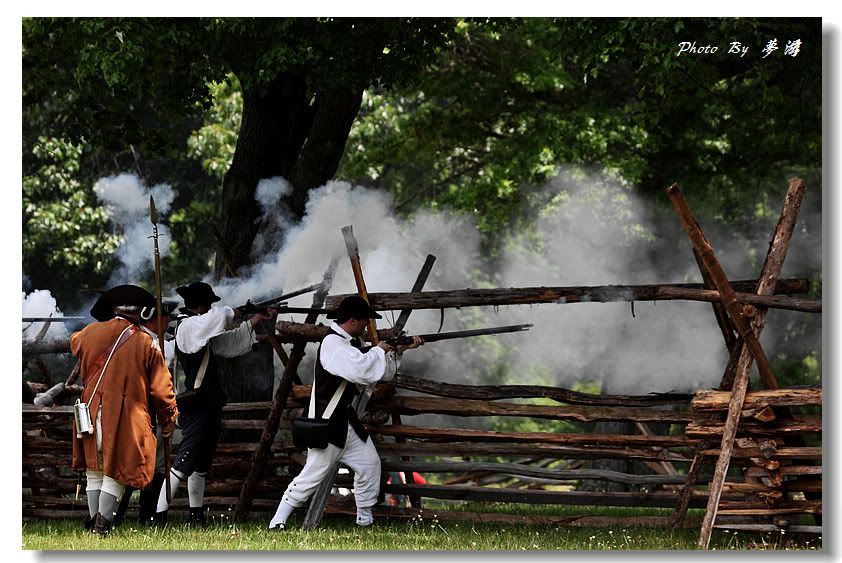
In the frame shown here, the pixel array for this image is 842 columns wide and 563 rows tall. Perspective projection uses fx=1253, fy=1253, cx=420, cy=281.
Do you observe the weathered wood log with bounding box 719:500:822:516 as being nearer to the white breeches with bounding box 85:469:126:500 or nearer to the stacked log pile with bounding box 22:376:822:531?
the stacked log pile with bounding box 22:376:822:531

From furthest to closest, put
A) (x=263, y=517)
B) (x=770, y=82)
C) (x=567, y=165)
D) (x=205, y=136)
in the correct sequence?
(x=205, y=136)
(x=567, y=165)
(x=770, y=82)
(x=263, y=517)

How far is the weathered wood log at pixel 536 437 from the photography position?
927 centimetres

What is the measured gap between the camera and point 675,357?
16.1 metres

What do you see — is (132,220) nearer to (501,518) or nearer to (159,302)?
(159,302)

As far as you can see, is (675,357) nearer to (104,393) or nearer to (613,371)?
(613,371)

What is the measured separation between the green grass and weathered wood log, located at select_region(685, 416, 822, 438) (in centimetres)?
69

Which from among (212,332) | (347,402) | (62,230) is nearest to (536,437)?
(347,402)

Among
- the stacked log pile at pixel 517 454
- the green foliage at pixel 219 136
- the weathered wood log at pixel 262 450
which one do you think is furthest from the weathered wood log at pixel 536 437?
the green foliage at pixel 219 136

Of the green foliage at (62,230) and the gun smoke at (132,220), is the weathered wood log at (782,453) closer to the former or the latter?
the gun smoke at (132,220)

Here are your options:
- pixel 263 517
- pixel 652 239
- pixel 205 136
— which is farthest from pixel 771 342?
pixel 263 517

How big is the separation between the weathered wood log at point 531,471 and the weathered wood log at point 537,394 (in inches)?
21.9

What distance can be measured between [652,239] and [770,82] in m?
4.79

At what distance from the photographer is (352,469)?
9.17m

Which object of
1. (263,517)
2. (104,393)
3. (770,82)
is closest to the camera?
(104,393)
